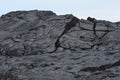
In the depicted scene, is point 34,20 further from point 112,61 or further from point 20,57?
point 112,61

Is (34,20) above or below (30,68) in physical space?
above

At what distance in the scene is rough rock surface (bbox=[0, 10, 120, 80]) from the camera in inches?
461

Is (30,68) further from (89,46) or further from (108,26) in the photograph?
(108,26)

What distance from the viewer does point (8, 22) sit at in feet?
62.0

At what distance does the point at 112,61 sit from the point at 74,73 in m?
1.56

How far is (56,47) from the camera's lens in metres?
15.5

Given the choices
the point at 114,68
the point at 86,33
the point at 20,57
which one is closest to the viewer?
the point at 114,68

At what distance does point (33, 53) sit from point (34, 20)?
4.05 meters

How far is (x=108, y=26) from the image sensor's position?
1764 centimetres

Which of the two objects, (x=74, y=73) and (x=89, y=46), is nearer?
(x=74, y=73)

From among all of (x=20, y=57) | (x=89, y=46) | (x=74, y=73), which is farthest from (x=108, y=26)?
(x=74, y=73)

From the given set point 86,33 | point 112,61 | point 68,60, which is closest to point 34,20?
point 86,33

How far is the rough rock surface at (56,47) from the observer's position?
1172 centimetres

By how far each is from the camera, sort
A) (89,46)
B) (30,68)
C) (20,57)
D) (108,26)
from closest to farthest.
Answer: (30,68) < (20,57) < (89,46) < (108,26)
